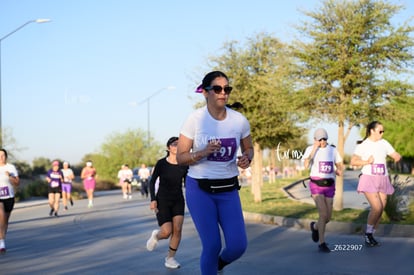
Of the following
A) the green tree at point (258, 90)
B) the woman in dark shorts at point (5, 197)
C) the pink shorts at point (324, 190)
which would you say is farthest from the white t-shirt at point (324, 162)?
the green tree at point (258, 90)

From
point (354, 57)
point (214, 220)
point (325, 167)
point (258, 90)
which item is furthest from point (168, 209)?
point (258, 90)

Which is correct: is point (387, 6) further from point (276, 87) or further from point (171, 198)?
point (171, 198)

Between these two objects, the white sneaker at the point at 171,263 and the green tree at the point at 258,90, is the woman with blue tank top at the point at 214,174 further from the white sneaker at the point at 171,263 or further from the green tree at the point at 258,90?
the green tree at the point at 258,90

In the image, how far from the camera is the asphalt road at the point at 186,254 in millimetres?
8633

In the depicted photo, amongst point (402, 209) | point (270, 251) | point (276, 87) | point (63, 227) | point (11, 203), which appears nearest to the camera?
point (270, 251)

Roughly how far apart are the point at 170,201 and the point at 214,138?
329 cm

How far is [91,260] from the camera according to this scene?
9.99 metres

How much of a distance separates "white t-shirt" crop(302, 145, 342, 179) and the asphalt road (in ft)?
3.73

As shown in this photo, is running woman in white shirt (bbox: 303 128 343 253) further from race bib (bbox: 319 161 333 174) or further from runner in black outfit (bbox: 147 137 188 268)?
runner in black outfit (bbox: 147 137 188 268)

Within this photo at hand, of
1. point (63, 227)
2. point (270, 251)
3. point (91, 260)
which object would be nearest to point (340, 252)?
point (270, 251)

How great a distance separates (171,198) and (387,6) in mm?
9867

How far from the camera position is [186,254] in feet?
33.7

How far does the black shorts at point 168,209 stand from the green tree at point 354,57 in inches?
331

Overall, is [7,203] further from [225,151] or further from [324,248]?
[225,151]
